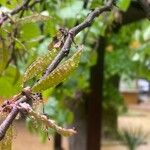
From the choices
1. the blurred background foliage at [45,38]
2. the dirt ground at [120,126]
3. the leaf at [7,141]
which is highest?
the dirt ground at [120,126]

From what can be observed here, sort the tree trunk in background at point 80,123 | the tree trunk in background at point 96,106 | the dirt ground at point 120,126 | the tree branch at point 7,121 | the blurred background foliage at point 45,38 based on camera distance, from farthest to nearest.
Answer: the dirt ground at point 120,126 → the tree trunk in background at point 80,123 → the tree trunk in background at point 96,106 → the blurred background foliage at point 45,38 → the tree branch at point 7,121

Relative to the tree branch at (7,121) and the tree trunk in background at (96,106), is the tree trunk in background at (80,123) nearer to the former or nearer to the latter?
the tree trunk in background at (96,106)

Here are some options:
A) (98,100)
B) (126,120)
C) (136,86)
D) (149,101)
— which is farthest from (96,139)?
(149,101)

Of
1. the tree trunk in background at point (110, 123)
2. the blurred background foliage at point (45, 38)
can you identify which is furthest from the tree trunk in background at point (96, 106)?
the tree trunk in background at point (110, 123)

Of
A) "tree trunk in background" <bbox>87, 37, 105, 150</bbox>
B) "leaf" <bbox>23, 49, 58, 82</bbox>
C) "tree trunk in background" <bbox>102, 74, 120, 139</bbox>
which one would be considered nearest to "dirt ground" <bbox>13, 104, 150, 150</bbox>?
"tree trunk in background" <bbox>102, 74, 120, 139</bbox>

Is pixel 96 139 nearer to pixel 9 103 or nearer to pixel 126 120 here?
pixel 9 103

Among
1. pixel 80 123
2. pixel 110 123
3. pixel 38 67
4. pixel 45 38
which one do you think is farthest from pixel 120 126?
pixel 38 67
